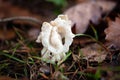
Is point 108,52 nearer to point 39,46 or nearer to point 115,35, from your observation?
point 115,35

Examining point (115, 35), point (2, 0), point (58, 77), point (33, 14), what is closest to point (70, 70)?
point (58, 77)

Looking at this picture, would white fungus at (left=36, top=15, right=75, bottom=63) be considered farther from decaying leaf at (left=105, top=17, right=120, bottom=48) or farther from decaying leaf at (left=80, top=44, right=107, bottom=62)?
decaying leaf at (left=105, top=17, right=120, bottom=48)

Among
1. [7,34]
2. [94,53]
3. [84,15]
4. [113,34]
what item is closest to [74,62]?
[94,53]

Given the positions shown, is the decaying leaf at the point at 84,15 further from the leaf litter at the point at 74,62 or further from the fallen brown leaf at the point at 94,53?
the fallen brown leaf at the point at 94,53

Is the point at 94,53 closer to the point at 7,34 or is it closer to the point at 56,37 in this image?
the point at 56,37

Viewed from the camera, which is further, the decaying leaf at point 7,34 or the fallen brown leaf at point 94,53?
the decaying leaf at point 7,34

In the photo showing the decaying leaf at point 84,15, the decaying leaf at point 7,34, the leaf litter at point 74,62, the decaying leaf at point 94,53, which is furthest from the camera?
the decaying leaf at point 7,34

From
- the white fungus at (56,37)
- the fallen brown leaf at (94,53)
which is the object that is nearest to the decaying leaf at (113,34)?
the fallen brown leaf at (94,53)

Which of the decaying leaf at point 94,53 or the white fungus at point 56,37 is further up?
the white fungus at point 56,37
